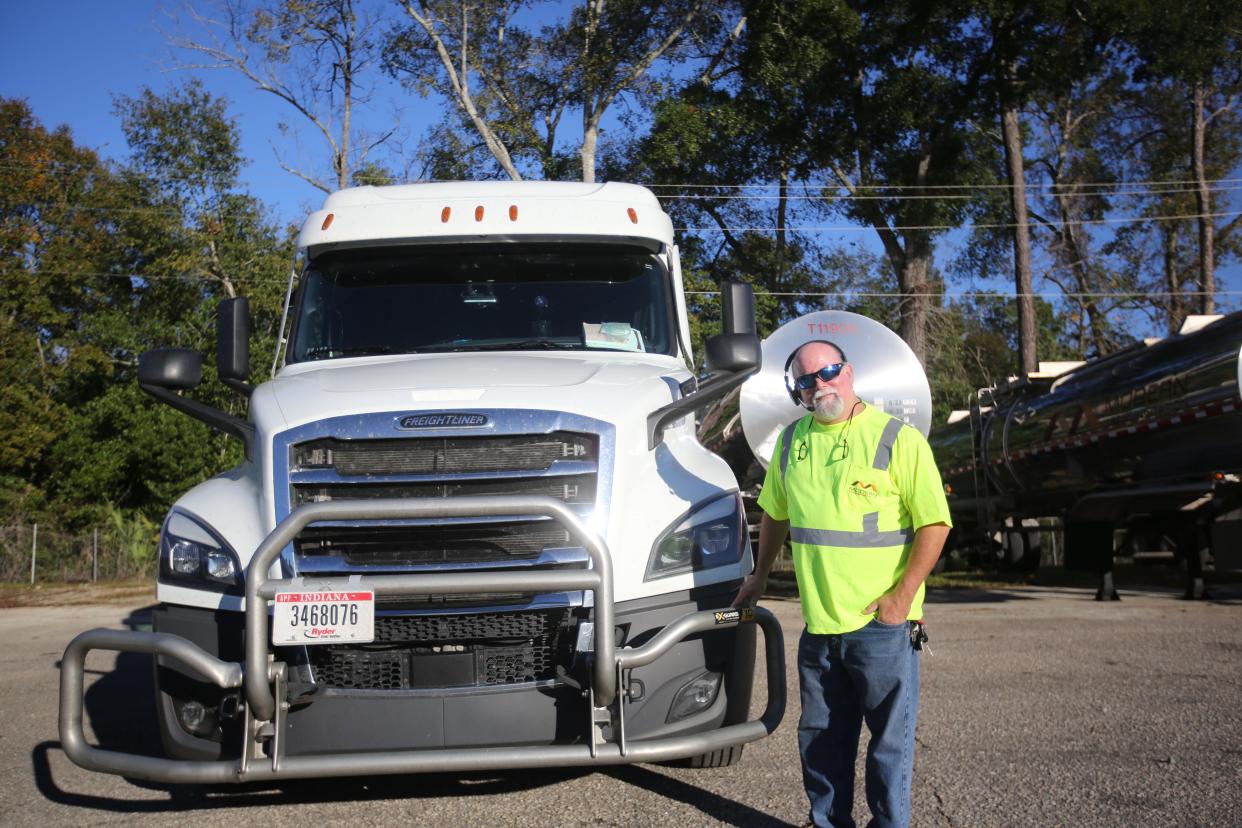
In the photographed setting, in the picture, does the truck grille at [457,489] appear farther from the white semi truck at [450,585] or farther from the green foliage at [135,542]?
the green foliage at [135,542]

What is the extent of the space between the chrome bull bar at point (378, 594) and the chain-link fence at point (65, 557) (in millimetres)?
20170

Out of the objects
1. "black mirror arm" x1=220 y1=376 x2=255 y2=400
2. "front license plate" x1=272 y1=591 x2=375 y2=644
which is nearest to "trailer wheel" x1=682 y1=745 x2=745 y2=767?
"front license plate" x1=272 y1=591 x2=375 y2=644

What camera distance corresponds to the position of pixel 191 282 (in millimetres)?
33062

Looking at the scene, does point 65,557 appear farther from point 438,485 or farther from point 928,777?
point 928,777

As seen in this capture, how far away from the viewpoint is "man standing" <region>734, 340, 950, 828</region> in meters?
3.88

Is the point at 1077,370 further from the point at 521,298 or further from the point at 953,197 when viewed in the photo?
the point at 953,197

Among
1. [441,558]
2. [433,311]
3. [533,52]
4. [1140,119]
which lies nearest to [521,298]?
[433,311]

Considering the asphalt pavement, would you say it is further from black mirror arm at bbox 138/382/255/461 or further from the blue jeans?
black mirror arm at bbox 138/382/255/461

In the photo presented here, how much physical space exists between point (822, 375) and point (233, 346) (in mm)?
3123

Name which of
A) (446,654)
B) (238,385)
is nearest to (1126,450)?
(238,385)

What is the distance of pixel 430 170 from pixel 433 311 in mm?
23767

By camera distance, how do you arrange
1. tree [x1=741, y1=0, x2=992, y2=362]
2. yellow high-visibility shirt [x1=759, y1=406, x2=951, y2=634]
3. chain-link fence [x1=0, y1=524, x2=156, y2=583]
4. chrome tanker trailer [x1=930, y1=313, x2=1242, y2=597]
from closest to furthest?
yellow high-visibility shirt [x1=759, y1=406, x2=951, y2=634] → chrome tanker trailer [x1=930, y1=313, x2=1242, y2=597] → chain-link fence [x1=0, y1=524, x2=156, y2=583] → tree [x1=741, y1=0, x2=992, y2=362]

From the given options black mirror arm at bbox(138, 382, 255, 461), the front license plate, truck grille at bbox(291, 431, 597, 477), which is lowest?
the front license plate

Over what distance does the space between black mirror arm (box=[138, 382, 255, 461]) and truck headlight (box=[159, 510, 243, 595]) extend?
42 cm
